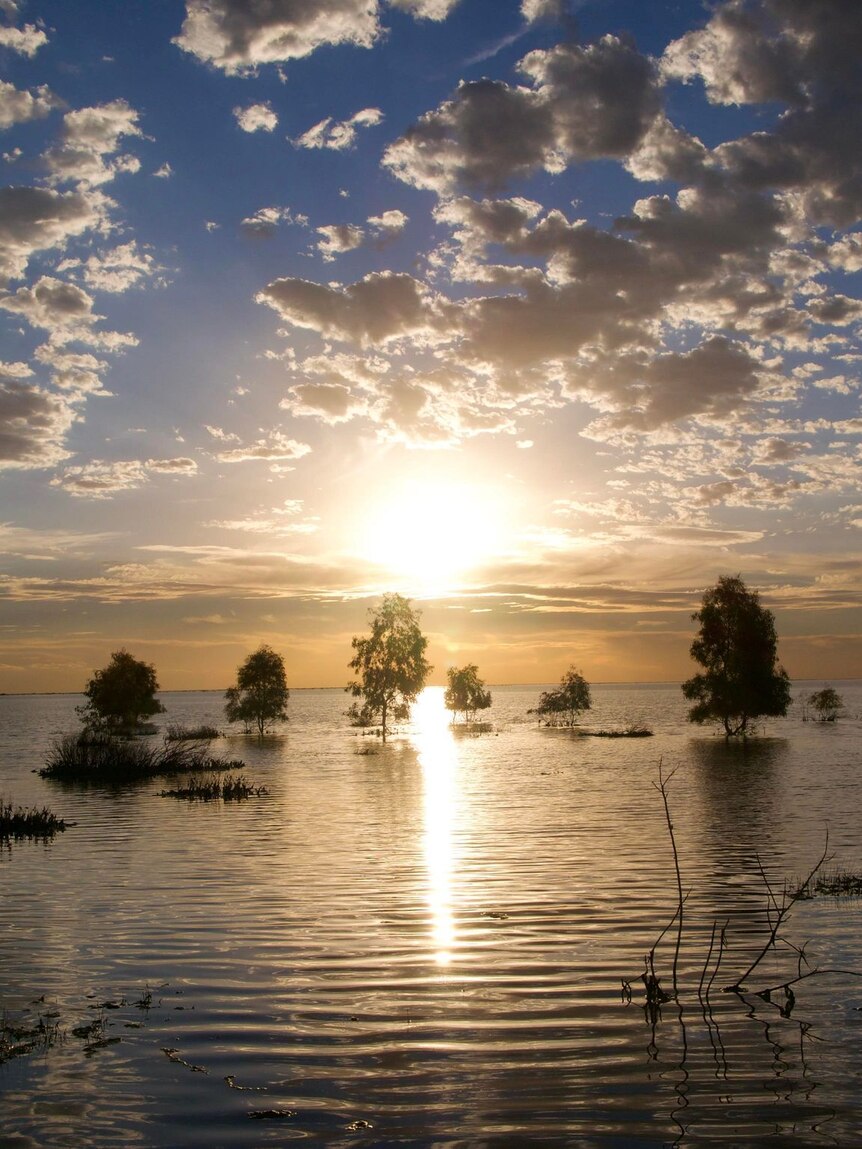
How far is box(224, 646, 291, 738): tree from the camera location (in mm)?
109250

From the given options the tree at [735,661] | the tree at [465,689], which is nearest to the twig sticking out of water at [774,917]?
the tree at [735,661]

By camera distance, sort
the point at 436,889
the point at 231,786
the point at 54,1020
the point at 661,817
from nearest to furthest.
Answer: the point at 54,1020 < the point at 436,889 < the point at 661,817 < the point at 231,786

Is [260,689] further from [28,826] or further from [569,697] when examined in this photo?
[28,826]

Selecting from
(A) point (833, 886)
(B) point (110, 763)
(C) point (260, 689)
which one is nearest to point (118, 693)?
(C) point (260, 689)

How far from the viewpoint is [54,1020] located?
10.7m

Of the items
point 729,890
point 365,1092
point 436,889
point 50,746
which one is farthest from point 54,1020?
point 50,746

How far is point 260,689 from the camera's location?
10969 cm

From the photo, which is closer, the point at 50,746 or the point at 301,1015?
the point at 301,1015

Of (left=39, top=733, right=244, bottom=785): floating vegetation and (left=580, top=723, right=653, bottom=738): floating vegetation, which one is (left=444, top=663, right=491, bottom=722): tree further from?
(left=39, top=733, right=244, bottom=785): floating vegetation

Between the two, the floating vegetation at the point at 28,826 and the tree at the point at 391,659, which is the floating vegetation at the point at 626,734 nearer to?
the tree at the point at 391,659

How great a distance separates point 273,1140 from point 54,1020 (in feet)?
14.8

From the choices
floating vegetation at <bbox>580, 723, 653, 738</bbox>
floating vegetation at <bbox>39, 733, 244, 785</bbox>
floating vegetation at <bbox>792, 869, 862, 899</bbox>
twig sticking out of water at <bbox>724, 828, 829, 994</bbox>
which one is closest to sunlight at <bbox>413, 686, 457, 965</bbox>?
twig sticking out of water at <bbox>724, 828, 829, 994</bbox>

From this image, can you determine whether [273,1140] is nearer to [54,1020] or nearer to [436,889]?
[54,1020]

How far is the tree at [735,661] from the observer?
87.9 meters
